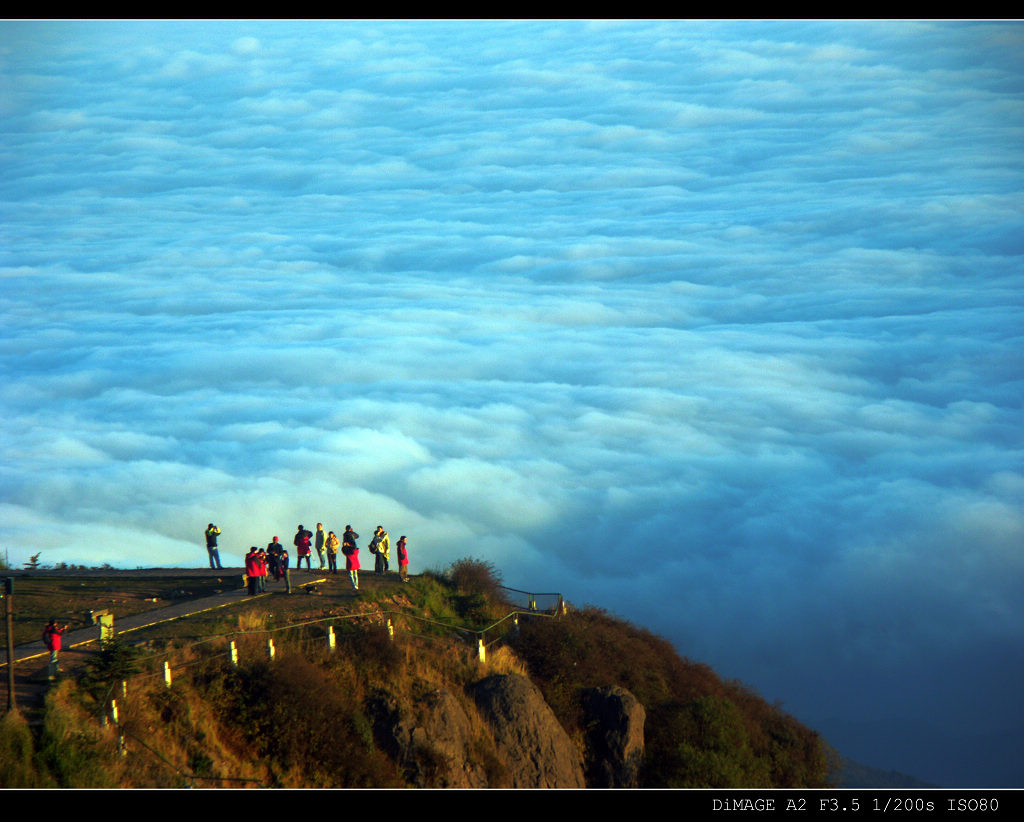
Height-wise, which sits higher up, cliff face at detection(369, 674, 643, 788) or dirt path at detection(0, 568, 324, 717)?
dirt path at detection(0, 568, 324, 717)

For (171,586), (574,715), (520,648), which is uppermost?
(171,586)

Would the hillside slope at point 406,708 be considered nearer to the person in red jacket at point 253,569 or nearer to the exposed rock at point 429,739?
the exposed rock at point 429,739

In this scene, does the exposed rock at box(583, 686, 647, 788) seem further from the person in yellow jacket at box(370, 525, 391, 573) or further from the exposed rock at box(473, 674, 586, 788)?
the person in yellow jacket at box(370, 525, 391, 573)

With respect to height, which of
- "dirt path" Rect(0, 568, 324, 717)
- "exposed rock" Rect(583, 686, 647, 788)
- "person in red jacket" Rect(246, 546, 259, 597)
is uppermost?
"person in red jacket" Rect(246, 546, 259, 597)

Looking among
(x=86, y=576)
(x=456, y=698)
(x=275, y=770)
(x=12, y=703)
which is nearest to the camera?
(x=12, y=703)

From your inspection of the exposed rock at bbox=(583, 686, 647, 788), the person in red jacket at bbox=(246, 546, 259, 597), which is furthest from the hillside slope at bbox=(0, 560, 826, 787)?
the person in red jacket at bbox=(246, 546, 259, 597)

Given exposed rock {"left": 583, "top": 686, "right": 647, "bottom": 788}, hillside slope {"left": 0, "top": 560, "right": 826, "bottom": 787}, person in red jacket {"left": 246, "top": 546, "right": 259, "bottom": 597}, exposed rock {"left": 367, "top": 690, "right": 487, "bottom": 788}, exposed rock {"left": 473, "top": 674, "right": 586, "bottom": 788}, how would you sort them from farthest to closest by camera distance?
person in red jacket {"left": 246, "top": 546, "right": 259, "bottom": 597}
exposed rock {"left": 583, "top": 686, "right": 647, "bottom": 788}
exposed rock {"left": 473, "top": 674, "right": 586, "bottom": 788}
exposed rock {"left": 367, "top": 690, "right": 487, "bottom": 788}
hillside slope {"left": 0, "top": 560, "right": 826, "bottom": 787}

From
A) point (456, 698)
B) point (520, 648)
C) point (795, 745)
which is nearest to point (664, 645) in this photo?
point (795, 745)

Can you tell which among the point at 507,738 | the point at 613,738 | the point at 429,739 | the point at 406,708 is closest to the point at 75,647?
the point at 406,708

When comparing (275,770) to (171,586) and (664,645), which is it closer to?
(171,586)
